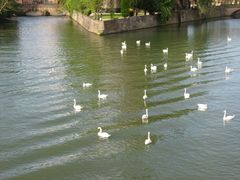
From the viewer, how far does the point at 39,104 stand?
112ft

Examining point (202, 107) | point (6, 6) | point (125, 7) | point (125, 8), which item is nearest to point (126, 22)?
point (125, 8)

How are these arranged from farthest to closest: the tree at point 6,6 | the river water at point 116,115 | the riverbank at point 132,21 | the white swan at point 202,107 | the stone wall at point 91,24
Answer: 1. the tree at point 6,6
2. the riverbank at point 132,21
3. the stone wall at point 91,24
4. the white swan at point 202,107
5. the river water at point 116,115

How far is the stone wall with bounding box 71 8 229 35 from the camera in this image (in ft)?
243

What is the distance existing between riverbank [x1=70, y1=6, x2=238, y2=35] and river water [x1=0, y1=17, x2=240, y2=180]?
16.2m

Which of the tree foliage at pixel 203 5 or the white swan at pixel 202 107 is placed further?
the tree foliage at pixel 203 5

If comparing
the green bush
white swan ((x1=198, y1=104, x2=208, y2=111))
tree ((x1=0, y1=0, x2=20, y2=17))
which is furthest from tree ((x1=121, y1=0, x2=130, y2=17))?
white swan ((x1=198, y1=104, x2=208, y2=111))

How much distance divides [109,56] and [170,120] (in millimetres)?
24850

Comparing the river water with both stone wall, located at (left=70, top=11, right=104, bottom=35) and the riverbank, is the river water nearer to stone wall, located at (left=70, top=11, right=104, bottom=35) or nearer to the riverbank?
stone wall, located at (left=70, top=11, right=104, bottom=35)

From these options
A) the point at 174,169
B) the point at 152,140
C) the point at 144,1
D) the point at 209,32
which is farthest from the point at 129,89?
the point at 144,1

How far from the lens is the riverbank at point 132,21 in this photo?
74.3 meters

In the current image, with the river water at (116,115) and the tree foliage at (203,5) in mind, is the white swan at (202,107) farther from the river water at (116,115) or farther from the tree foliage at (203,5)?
the tree foliage at (203,5)

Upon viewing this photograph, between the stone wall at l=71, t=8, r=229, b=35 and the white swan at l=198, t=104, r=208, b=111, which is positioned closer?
the white swan at l=198, t=104, r=208, b=111

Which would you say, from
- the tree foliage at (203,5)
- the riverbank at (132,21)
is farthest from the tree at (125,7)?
the tree foliage at (203,5)

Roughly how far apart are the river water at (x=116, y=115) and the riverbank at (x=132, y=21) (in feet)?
53.3
